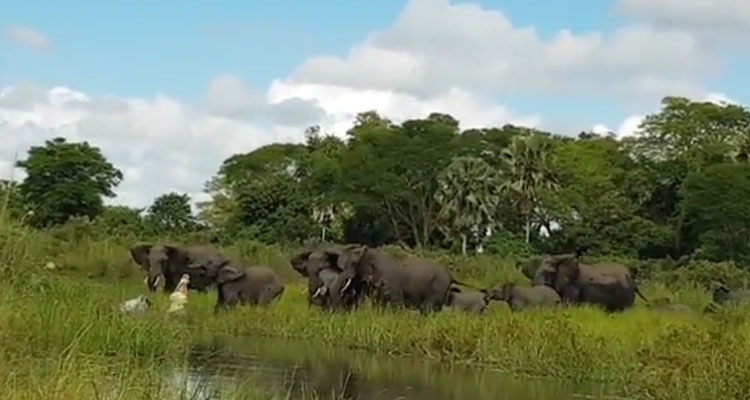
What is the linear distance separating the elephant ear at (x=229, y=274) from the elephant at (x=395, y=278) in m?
1.95

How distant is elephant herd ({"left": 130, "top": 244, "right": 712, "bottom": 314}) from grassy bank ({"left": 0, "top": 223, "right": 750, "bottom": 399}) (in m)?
0.56

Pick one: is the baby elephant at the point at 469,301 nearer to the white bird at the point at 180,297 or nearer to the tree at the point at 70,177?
the white bird at the point at 180,297

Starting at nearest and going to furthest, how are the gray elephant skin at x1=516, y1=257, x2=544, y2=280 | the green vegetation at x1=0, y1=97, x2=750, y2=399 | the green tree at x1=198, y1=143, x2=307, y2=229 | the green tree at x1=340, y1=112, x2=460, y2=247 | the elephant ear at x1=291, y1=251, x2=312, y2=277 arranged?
the green vegetation at x1=0, y1=97, x2=750, y2=399 < the elephant ear at x1=291, y1=251, x2=312, y2=277 < the gray elephant skin at x1=516, y1=257, x2=544, y2=280 < the green tree at x1=340, y1=112, x2=460, y2=247 < the green tree at x1=198, y1=143, x2=307, y2=229

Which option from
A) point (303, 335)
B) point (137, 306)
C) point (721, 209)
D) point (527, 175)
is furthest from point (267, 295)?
point (527, 175)

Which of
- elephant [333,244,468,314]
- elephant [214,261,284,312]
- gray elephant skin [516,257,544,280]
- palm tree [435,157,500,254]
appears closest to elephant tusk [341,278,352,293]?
elephant [333,244,468,314]

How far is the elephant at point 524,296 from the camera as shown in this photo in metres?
24.2

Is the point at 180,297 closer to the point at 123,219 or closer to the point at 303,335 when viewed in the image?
the point at 303,335

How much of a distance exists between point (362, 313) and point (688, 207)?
36445 mm

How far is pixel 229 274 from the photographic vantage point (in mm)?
25578

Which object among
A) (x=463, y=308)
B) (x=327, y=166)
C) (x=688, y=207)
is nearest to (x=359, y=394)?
(x=463, y=308)

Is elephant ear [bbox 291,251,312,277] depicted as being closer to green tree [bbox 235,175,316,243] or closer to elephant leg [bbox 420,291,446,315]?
elephant leg [bbox 420,291,446,315]

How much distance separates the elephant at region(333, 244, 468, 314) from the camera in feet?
83.0

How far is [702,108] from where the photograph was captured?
6875 centimetres

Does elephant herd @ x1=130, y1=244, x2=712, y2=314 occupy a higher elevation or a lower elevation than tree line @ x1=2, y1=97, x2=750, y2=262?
lower
